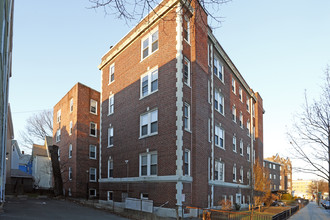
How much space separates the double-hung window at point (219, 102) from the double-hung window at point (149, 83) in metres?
6.75

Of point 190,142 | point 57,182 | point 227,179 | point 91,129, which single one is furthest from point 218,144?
point 57,182

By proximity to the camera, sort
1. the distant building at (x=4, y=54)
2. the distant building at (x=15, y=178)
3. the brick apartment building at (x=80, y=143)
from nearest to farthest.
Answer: the distant building at (x=4, y=54), the brick apartment building at (x=80, y=143), the distant building at (x=15, y=178)

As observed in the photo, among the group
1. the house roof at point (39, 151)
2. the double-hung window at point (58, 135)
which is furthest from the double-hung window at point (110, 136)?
the house roof at point (39, 151)

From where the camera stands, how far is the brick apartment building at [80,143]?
32.7m

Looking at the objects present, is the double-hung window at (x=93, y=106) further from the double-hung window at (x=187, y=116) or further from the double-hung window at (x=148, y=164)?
the double-hung window at (x=187, y=116)

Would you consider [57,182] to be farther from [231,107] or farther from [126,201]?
[231,107]

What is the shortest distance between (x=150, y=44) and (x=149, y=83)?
10.2ft

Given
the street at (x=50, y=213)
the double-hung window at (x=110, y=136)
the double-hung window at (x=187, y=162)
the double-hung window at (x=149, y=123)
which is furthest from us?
the double-hung window at (x=110, y=136)

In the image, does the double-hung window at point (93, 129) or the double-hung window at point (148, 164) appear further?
the double-hung window at point (93, 129)

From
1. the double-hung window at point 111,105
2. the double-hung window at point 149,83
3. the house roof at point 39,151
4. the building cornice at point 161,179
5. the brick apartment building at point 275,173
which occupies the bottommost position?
the brick apartment building at point 275,173

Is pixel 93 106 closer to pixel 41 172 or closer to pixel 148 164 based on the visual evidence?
pixel 148 164

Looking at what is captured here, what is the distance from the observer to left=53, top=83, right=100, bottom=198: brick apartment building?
107 feet

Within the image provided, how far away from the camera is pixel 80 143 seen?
110 feet

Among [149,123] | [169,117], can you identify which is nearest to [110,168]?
[149,123]
